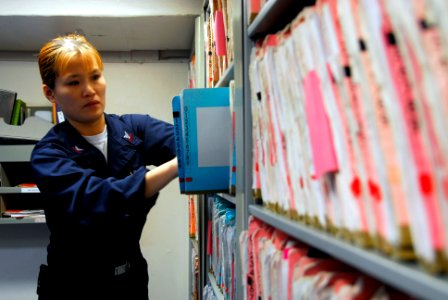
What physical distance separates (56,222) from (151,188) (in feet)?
1.45

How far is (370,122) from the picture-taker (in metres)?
0.46

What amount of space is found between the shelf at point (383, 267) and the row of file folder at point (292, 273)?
4 centimetres

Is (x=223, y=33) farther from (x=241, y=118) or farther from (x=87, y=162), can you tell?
(x=87, y=162)

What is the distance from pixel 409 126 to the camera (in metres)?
0.40

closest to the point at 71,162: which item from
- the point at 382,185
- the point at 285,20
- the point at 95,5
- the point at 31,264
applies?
the point at 285,20

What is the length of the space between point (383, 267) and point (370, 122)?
152 millimetres

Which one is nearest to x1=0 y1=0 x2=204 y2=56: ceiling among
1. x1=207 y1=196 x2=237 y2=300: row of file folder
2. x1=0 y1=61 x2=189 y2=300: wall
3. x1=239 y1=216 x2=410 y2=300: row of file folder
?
x1=0 y1=61 x2=189 y2=300: wall

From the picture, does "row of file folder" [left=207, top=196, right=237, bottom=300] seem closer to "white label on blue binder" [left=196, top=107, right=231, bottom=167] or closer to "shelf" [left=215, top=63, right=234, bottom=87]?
"white label on blue binder" [left=196, top=107, right=231, bottom=167]

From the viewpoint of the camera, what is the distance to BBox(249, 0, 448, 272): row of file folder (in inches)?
14.8

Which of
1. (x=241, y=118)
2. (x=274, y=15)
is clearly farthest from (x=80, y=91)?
(x=274, y=15)

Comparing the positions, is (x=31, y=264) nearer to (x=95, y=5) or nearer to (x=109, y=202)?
(x=95, y=5)

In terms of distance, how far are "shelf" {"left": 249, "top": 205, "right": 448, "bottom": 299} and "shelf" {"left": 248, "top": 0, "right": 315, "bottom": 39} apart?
0.43 meters

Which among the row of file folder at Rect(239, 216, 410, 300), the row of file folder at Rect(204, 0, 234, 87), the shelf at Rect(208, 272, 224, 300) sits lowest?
the shelf at Rect(208, 272, 224, 300)

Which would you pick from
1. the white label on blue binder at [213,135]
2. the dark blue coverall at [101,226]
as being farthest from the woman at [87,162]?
the white label on blue binder at [213,135]
